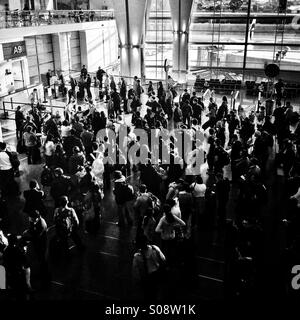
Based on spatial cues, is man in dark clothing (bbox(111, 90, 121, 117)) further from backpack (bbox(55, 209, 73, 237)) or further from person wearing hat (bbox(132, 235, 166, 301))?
person wearing hat (bbox(132, 235, 166, 301))

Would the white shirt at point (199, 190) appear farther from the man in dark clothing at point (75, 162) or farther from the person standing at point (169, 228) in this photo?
the man in dark clothing at point (75, 162)

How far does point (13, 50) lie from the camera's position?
64.8ft

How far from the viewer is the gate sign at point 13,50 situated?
19086 mm

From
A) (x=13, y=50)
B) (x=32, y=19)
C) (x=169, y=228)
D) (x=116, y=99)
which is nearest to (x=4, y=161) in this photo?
(x=169, y=228)

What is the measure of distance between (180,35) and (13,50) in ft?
36.6

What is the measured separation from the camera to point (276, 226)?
26.5 ft

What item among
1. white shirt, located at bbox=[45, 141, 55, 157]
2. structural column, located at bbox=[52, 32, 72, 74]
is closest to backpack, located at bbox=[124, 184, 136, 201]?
white shirt, located at bbox=[45, 141, 55, 157]

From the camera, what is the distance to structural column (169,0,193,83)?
77.7 ft

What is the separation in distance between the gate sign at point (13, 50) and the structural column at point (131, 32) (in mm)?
5957

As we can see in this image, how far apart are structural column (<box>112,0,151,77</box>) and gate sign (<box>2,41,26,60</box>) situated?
5.96 m
